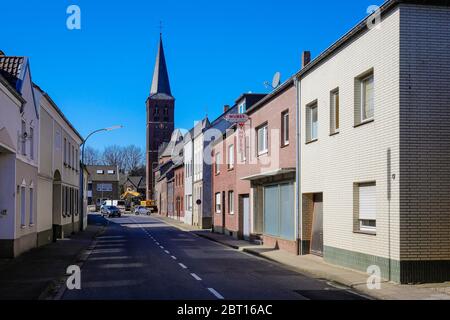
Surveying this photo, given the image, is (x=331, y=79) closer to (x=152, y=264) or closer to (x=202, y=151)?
(x=152, y=264)

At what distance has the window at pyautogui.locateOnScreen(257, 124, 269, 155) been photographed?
87.2 ft

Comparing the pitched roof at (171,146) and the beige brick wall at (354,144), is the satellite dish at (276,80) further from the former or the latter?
the pitched roof at (171,146)

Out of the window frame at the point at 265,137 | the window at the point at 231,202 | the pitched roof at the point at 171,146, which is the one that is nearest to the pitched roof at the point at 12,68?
the window frame at the point at 265,137

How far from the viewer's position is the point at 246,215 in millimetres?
31062

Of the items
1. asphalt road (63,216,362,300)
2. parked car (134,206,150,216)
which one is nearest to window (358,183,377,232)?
asphalt road (63,216,362,300)

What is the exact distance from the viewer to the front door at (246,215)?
30.6 m

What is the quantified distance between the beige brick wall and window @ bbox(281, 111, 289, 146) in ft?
7.49

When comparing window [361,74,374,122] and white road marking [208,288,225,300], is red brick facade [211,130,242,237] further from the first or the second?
white road marking [208,288,225,300]

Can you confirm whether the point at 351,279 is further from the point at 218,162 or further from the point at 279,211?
the point at 218,162

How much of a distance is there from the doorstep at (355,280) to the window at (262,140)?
618cm

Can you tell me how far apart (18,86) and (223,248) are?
37.7 ft

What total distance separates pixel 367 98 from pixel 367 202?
9.24 feet

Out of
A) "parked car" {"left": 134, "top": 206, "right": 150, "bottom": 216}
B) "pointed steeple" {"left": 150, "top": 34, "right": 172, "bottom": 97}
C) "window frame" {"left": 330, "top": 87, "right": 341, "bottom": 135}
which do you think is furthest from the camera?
"pointed steeple" {"left": 150, "top": 34, "right": 172, "bottom": 97}

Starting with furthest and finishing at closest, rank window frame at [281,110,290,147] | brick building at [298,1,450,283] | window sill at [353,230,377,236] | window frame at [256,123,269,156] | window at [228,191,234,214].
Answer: window at [228,191,234,214]
window frame at [256,123,269,156]
window frame at [281,110,290,147]
window sill at [353,230,377,236]
brick building at [298,1,450,283]
